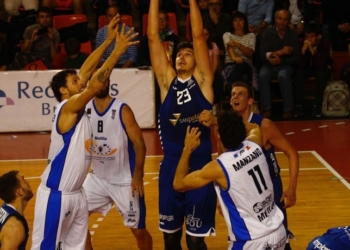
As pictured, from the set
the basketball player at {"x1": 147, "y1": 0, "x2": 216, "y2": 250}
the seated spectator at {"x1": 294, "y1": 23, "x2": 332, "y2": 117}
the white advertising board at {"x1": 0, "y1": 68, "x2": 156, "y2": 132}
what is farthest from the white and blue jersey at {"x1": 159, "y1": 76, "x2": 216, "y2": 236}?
the seated spectator at {"x1": 294, "y1": 23, "x2": 332, "y2": 117}

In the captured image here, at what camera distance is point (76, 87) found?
22.5ft

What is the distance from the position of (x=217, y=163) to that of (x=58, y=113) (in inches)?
63.1

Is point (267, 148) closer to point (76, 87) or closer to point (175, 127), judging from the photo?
point (175, 127)

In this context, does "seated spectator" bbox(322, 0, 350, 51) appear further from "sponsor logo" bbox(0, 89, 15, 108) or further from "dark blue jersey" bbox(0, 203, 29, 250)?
"dark blue jersey" bbox(0, 203, 29, 250)

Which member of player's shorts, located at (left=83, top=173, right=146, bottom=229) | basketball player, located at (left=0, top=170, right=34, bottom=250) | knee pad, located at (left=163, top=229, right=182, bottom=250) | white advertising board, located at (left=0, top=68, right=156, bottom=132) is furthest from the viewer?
white advertising board, located at (left=0, top=68, right=156, bottom=132)

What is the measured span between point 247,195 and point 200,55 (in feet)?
6.06

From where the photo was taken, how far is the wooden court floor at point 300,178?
8.70m

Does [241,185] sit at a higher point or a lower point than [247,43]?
lower

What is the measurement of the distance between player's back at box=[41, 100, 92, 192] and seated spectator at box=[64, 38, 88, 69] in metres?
7.97

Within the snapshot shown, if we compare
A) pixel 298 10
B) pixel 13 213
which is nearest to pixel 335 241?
pixel 13 213

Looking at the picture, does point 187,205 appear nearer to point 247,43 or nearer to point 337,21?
point 247,43

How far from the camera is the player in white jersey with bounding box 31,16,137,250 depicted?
21.3 ft

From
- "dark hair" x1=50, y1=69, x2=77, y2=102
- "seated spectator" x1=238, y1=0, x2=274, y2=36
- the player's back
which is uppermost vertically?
"seated spectator" x1=238, y1=0, x2=274, y2=36

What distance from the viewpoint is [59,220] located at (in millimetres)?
6559
